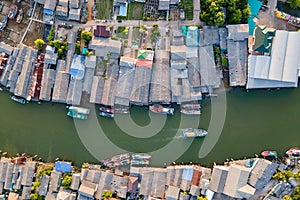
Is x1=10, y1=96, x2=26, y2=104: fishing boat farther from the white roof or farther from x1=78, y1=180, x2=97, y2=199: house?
the white roof

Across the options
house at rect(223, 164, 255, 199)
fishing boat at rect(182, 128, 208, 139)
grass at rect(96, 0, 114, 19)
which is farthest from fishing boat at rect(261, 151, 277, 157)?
grass at rect(96, 0, 114, 19)

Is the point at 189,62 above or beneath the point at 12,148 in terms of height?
above

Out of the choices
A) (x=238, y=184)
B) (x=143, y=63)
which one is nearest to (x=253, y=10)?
(x=143, y=63)

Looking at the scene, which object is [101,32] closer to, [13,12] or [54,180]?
[13,12]

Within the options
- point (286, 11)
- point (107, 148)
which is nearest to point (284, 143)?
point (286, 11)

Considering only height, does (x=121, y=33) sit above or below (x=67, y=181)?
above

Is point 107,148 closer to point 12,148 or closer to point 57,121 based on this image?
point 57,121

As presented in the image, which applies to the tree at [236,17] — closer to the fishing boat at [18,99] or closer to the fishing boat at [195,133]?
the fishing boat at [195,133]

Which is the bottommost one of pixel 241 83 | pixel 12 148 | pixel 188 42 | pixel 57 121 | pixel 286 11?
pixel 12 148
